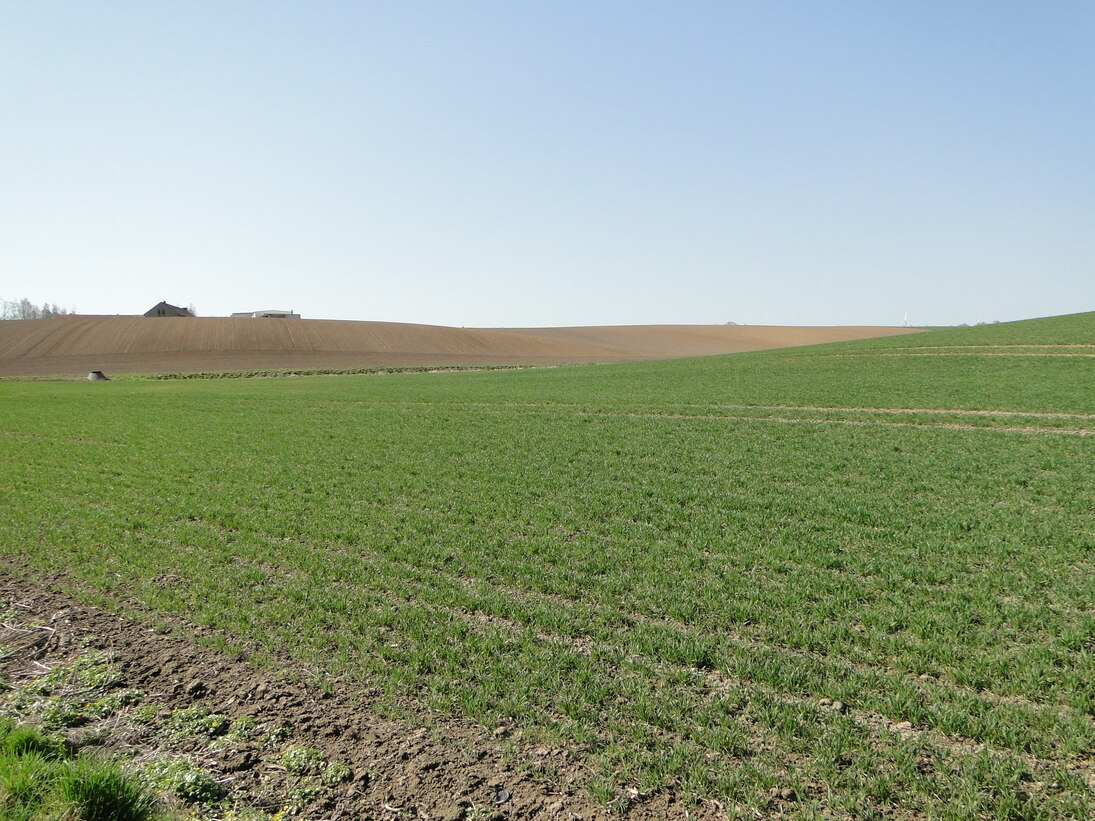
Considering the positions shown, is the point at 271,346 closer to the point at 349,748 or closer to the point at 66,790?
the point at 349,748

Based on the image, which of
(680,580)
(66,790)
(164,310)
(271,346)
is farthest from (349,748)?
(164,310)

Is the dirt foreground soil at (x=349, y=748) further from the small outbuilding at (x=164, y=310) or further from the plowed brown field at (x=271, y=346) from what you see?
the small outbuilding at (x=164, y=310)

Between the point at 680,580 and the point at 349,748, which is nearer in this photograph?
the point at 349,748

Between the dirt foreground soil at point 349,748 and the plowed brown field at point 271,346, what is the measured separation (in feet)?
216

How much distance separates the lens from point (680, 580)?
8.72 metres

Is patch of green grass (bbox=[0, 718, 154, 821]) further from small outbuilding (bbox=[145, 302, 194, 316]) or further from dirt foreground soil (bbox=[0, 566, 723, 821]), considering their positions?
small outbuilding (bbox=[145, 302, 194, 316])

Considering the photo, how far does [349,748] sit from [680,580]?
4741 millimetres

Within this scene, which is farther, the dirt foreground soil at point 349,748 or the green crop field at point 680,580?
the green crop field at point 680,580

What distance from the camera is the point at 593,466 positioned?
54.0ft

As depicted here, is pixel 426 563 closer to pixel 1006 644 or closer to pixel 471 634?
pixel 471 634

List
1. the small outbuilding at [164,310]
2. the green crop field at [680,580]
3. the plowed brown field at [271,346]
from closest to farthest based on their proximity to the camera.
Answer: the green crop field at [680,580], the plowed brown field at [271,346], the small outbuilding at [164,310]

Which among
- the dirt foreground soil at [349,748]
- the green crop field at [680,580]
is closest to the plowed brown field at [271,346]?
the green crop field at [680,580]

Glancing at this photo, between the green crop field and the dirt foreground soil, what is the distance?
27cm

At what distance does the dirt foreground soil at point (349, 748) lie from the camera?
475 cm
